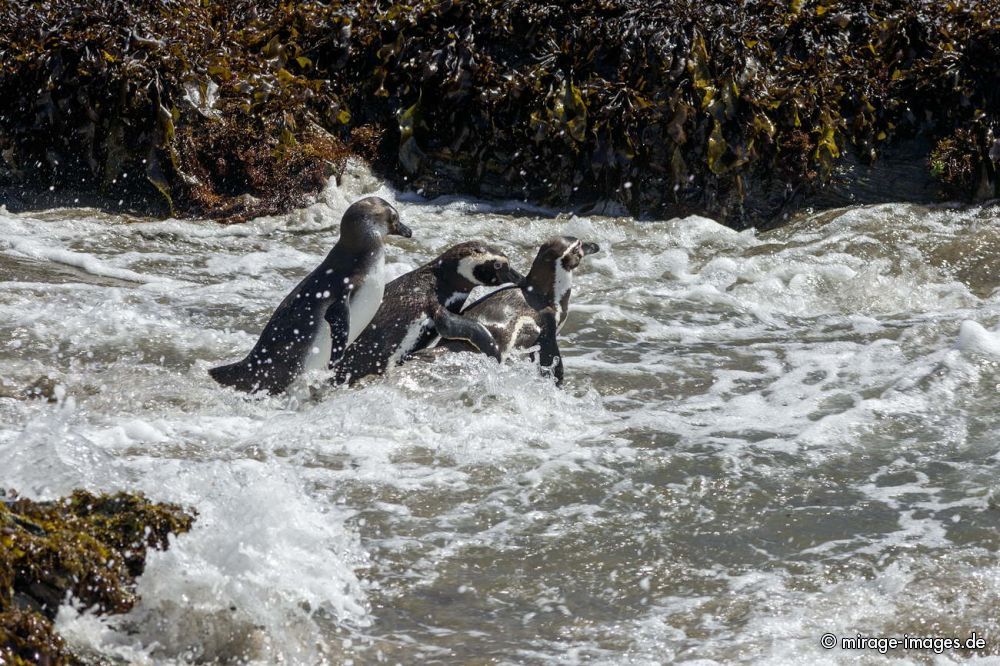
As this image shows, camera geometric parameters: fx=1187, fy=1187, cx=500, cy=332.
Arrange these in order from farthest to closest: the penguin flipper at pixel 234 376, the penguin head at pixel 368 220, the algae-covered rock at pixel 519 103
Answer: the algae-covered rock at pixel 519 103 → the penguin head at pixel 368 220 → the penguin flipper at pixel 234 376

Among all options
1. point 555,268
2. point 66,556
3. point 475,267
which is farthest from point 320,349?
point 66,556

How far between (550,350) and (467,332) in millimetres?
442

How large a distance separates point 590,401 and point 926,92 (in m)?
5.73

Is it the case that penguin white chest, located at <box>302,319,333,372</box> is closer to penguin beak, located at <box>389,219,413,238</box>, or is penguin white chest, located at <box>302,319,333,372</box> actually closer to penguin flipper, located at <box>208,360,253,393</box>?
penguin flipper, located at <box>208,360,253,393</box>

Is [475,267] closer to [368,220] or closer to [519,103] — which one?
[368,220]

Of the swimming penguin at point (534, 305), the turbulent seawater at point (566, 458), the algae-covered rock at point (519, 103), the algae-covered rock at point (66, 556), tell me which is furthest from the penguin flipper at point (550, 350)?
the algae-covered rock at point (519, 103)

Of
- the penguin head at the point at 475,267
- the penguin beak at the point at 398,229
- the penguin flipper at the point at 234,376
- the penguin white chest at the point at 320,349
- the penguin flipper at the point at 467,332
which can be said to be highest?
the penguin beak at the point at 398,229

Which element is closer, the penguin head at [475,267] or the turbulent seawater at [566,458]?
the turbulent seawater at [566,458]

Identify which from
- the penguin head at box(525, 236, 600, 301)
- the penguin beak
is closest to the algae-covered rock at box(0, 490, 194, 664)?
the penguin beak

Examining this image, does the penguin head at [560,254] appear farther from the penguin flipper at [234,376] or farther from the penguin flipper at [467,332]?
the penguin flipper at [234,376]

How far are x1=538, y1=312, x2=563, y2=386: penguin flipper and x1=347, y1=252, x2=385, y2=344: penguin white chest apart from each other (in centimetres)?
88

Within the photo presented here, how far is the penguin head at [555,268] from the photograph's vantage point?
6.75 metres

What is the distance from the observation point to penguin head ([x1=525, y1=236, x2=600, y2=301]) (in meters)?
6.75

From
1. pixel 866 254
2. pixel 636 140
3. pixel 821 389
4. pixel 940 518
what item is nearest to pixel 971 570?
→ pixel 940 518
